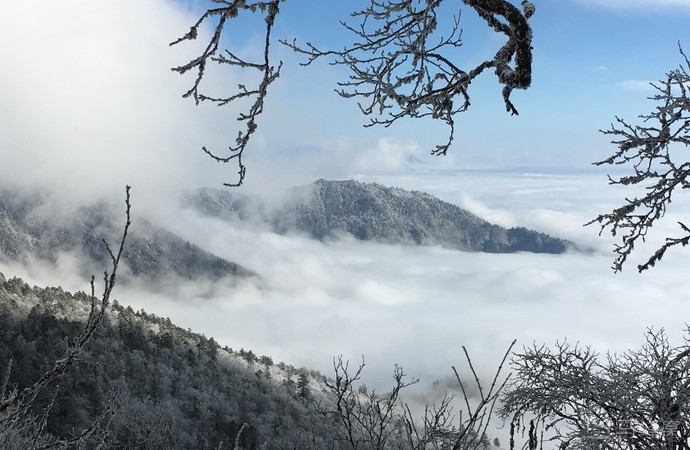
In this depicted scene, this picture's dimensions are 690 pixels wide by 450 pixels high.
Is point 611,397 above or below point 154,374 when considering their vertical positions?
above

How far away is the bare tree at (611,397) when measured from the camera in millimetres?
5305

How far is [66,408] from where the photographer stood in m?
59.5

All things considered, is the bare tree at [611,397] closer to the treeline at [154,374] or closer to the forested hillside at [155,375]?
the forested hillside at [155,375]

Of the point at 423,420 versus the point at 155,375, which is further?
the point at 155,375

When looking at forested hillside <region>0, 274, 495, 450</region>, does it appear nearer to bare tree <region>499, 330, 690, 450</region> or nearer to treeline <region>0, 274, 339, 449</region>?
treeline <region>0, 274, 339, 449</region>

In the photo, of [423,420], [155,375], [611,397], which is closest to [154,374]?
[155,375]

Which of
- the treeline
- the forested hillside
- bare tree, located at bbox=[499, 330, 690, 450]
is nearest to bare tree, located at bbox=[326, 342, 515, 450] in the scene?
bare tree, located at bbox=[499, 330, 690, 450]

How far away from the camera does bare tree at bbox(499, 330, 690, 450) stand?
530 cm

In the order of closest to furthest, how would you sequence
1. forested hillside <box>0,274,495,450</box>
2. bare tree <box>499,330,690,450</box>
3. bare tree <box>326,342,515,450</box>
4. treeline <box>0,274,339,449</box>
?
bare tree <box>326,342,515,450</box>, bare tree <box>499,330,690,450</box>, forested hillside <box>0,274,495,450</box>, treeline <box>0,274,339,449</box>

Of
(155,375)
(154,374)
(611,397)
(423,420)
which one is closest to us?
(423,420)

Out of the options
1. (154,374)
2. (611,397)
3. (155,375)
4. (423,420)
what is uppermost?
(611,397)

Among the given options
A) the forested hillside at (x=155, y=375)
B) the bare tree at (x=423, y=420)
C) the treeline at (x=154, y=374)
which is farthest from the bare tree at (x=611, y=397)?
the treeline at (x=154, y=374)

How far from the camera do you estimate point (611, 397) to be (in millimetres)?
6723

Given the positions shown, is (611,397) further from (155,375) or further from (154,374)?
(154,374)
